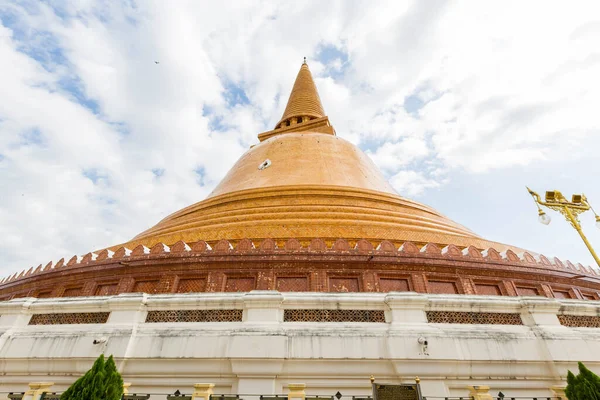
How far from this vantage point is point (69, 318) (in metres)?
6.71

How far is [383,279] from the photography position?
7238 millimetres

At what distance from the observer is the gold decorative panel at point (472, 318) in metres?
6.11

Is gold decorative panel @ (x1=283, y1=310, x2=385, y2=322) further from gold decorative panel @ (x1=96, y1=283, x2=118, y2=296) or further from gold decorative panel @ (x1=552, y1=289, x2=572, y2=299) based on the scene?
gold decorative panel @ (x1=552, y1=289, x2=572, y2=299)

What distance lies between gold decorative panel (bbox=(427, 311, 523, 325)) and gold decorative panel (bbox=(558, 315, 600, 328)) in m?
0.97

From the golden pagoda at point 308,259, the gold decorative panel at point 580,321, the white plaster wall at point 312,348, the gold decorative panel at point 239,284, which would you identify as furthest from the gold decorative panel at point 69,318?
the gold decorative panel at point 580,321

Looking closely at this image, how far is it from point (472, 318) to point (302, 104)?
78.5ft

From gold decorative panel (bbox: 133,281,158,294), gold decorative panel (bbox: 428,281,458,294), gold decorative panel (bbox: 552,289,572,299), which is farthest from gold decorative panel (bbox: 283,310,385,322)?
gold decorative panel (bbox: 552,289,572,299)

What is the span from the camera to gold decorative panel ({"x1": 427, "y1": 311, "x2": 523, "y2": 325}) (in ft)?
20.0

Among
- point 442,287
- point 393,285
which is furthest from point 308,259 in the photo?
point 442,287

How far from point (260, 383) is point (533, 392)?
4.48m

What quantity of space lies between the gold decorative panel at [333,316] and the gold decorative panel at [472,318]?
1.01 metres

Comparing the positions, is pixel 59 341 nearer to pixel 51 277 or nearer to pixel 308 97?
pixel 51 277

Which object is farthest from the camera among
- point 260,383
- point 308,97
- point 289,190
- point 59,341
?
point 308,97

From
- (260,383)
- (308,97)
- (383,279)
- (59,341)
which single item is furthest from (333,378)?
(308,97)
